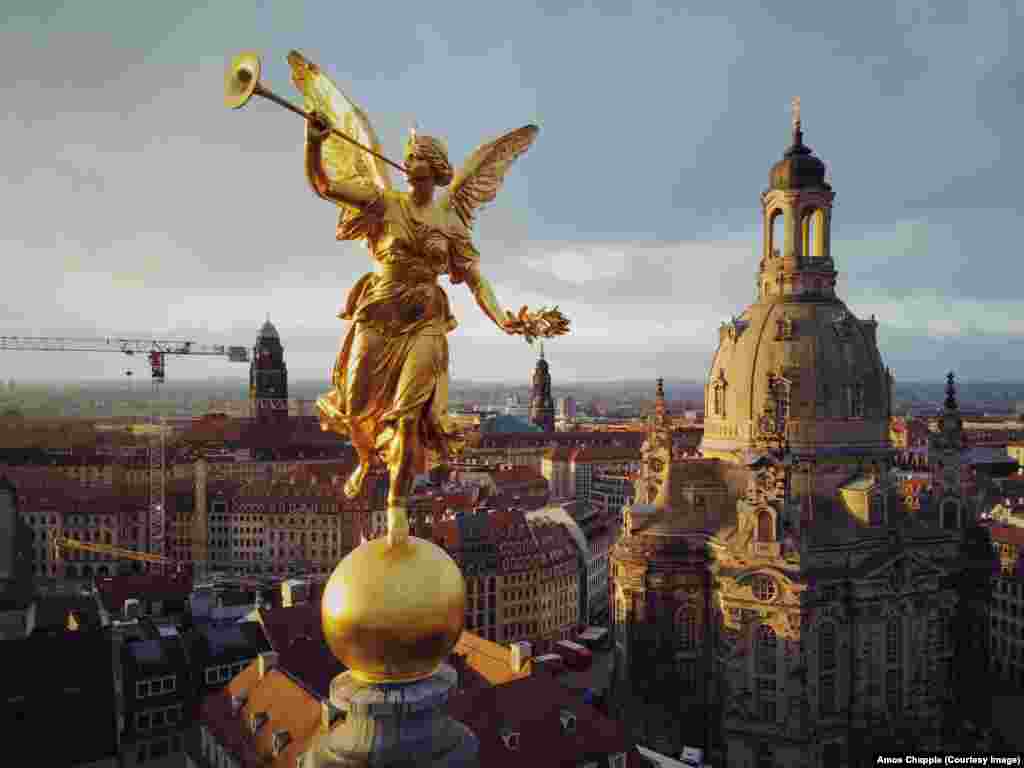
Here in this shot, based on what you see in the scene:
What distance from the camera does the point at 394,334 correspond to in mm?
6801

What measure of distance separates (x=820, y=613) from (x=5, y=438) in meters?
130

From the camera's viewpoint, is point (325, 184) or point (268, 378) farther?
point (268, 378)

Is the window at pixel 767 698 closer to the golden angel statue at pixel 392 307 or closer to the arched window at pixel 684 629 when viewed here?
the arched window at pixel 684 629

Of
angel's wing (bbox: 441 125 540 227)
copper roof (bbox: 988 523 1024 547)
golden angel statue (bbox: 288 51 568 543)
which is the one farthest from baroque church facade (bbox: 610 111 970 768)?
golden angel statue (bbox: 288 51 568 543)

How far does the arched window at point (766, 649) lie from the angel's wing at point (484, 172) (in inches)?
1754

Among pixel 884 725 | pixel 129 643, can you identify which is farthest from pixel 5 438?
pixel 884 725

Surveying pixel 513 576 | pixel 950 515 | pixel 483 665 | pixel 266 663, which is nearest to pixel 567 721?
pixel 483 665

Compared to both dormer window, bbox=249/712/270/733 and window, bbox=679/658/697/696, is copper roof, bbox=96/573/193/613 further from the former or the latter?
window, bbox=679/658/697/696

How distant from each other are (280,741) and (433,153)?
30035mm

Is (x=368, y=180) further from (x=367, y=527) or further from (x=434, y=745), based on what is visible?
(x=367, y=527)

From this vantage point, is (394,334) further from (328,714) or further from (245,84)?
(328,714)

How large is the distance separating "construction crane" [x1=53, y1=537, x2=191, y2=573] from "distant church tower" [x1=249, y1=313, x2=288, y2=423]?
209ft

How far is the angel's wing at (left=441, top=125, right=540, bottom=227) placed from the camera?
744cm

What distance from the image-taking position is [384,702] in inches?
248
